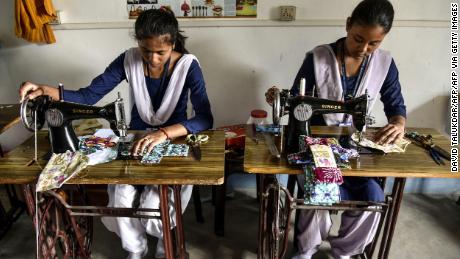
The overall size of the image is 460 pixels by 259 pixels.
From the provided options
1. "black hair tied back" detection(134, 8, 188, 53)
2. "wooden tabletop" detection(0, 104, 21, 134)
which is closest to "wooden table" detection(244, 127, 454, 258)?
"black hair tied back" detection(134, 8, 188, 53)

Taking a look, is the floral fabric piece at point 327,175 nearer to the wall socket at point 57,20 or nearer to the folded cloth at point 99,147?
the folded cloth at point 99,147

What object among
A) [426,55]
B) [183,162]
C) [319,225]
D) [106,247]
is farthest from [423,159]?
[106,247]

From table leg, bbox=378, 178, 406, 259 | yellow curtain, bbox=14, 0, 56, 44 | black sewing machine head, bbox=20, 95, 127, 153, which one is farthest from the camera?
yellow curtain, bbox=14, 0, 56, 44

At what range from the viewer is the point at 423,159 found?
1.50 m

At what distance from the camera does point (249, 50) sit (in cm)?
244

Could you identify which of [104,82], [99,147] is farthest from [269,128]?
[104,82]

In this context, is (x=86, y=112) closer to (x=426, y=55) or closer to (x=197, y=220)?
(x=197, y=220)

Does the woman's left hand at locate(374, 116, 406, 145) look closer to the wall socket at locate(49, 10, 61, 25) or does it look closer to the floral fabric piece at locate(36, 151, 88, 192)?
the floral fabric piece at locate(36, 151, 88, 192)

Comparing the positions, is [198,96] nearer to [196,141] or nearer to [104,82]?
[196,141]

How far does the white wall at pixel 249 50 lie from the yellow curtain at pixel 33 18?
0.35 ft

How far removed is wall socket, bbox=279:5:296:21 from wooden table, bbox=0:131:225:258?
1.10 m

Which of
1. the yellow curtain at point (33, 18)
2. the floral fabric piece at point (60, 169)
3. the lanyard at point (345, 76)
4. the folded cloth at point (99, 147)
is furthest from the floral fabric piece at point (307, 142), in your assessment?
the yellow curtain at point (33, 18)

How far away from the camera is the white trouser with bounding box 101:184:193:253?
1.72 meters

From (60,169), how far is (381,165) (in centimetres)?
126
